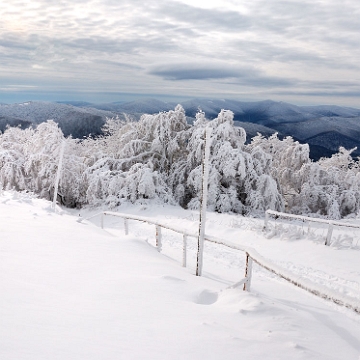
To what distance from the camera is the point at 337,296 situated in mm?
3494

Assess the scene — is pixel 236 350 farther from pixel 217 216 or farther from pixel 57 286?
pixel 217 216

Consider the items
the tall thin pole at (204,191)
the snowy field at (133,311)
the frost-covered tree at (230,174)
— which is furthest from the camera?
the frost-covered tree at (230,174)

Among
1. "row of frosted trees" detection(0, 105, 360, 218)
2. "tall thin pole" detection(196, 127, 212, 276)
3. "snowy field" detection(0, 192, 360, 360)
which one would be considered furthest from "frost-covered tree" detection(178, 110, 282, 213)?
"tall thin pole" detection(196, 127, 212, 276)

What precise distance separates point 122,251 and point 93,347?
12.5ft

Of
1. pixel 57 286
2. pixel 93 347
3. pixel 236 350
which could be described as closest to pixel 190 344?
pixel 236 350

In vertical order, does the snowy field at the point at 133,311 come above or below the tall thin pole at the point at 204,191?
below

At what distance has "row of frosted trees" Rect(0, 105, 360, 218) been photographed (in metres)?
22.6

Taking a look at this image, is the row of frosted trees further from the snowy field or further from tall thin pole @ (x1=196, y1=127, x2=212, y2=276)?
tall thin pole @ (x1=196, y1=127, x2=212, y2=276)

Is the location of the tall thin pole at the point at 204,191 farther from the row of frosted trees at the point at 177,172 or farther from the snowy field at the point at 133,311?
the row of frosted trees at the point at 177,172

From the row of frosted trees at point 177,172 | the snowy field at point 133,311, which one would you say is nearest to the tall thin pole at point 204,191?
the snowy field at point 133,311

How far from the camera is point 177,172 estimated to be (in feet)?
81.8

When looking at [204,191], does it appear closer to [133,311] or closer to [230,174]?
[133,311]

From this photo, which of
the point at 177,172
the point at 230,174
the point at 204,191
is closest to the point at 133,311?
the point at 204,191

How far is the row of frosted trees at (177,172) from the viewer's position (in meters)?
22.6
